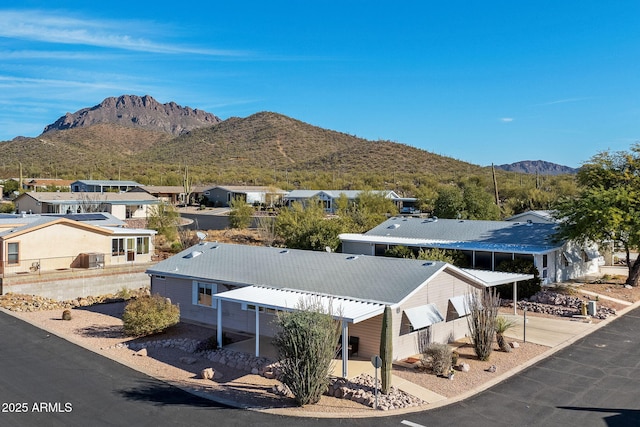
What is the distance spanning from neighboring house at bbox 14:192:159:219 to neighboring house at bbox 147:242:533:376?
3786cm

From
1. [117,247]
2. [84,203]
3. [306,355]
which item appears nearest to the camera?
[306,355]

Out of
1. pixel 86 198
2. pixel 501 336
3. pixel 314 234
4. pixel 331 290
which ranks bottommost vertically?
pixel 501 336

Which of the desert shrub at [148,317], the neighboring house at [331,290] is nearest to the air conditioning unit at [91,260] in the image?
the neighboring house at [331,290]

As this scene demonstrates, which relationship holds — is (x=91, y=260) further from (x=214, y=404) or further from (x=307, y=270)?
(x=214, y=404)

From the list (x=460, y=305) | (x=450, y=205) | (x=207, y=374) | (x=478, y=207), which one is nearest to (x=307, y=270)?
(x=460, y=305)

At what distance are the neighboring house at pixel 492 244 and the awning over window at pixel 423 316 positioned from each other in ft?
40.0

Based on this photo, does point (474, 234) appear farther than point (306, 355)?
Yes

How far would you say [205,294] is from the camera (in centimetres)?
2245

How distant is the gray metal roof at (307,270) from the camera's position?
1880cm

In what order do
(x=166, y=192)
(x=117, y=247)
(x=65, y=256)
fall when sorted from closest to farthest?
(x=65, y=256) < (x=117, y=247) < (x=166, y=192)

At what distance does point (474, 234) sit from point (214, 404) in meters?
23.6

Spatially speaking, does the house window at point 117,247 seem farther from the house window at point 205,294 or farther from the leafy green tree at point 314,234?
the house window at point 205,294

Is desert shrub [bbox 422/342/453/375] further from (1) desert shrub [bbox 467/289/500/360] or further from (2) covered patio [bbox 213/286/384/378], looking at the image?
(2) covered patio [bbox 213/286/384/378]

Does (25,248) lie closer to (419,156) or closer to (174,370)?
(174,370)
